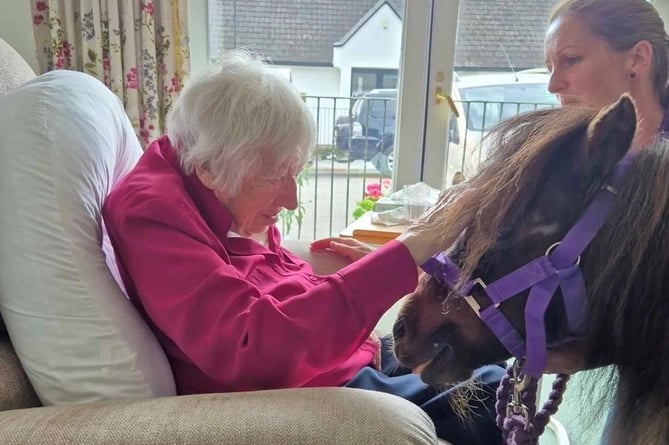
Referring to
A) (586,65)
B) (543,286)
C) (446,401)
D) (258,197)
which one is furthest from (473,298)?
(586,65)

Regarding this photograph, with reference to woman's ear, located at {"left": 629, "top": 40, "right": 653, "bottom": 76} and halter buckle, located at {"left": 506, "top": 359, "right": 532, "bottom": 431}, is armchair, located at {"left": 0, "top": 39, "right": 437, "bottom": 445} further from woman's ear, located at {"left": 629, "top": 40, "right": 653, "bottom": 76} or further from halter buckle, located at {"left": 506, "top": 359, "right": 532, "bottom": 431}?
woman's ear, located at {"left": 629, "top": 40, "right": 653, "bottom": 76}

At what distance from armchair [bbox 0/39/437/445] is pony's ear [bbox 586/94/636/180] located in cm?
38

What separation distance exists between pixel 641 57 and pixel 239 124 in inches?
38.4

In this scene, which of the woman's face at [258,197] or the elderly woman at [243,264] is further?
the woman's face at [258,197]

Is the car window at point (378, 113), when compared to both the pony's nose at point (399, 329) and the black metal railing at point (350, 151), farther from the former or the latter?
the pony's nose at point (399, 329)

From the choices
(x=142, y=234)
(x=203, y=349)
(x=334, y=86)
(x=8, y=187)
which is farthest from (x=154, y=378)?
(x=334, y=86)

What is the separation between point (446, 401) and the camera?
97 cm

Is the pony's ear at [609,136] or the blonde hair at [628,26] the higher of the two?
the blonde hair at [628,26]

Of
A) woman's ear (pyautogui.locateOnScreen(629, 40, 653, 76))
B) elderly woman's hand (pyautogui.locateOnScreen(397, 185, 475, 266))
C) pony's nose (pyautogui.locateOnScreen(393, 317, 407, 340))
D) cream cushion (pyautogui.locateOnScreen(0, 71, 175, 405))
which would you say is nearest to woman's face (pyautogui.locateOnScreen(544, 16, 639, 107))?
woman's ear (pyautogui.locateOnScreen(629, 40, 653, 76))

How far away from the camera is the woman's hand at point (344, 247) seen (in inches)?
53.2

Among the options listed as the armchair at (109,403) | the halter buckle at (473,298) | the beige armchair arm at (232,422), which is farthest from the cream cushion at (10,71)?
the halter buckle at (473,298)

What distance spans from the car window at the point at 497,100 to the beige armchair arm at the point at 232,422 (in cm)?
176

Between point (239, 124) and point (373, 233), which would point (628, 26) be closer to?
point (373, 233)

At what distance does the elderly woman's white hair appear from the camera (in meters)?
0.92
